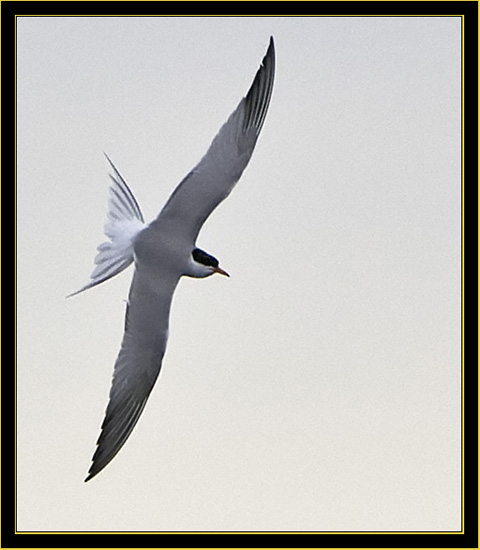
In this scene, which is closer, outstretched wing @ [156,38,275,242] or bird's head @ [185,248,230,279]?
outstretched wing @ [156,38,275,242]

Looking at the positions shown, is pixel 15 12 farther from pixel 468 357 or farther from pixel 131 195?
pixel 468 357

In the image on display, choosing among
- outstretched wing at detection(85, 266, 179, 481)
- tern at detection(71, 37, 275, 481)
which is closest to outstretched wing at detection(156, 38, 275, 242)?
tern at detection(71, 37, 275, 481)

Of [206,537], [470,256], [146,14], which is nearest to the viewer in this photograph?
[206,537]

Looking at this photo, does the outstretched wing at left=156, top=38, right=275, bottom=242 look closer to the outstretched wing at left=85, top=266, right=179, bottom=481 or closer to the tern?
the tern

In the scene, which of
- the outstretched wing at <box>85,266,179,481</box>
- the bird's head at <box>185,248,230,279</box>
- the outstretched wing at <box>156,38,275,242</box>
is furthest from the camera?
the bird's head at <box>185,248,230,279</box>

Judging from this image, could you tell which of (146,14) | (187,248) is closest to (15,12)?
(146,14)

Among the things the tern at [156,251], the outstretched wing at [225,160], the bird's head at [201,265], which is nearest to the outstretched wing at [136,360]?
the tern at [156,251]

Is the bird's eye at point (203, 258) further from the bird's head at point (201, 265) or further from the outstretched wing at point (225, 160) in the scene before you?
the outstretched wing at point (225, 160)
